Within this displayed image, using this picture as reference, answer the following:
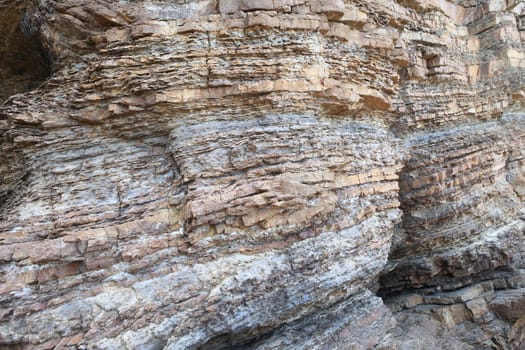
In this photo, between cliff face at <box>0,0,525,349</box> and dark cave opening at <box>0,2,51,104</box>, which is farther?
dark cave opening at <box>0,2,51,104</box>

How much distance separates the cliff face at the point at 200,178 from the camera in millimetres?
4418

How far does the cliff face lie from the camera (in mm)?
4418

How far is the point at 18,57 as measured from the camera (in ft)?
22.9

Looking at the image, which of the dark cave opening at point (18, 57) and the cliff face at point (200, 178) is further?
the dark cave opening at point (18, 57)

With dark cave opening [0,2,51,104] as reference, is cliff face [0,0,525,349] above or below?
below

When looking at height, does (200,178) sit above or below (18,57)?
below

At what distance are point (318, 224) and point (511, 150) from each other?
701cm

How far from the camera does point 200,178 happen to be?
4.97m

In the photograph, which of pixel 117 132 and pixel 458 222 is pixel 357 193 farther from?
pixel 117 132

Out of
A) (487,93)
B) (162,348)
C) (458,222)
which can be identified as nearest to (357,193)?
(458,222)

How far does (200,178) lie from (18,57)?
5438mm

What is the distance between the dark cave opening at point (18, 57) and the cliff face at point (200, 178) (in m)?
0.03

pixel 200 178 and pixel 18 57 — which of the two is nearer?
pixel 200 178

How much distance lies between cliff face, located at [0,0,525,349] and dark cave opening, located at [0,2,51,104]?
0.11 ft
